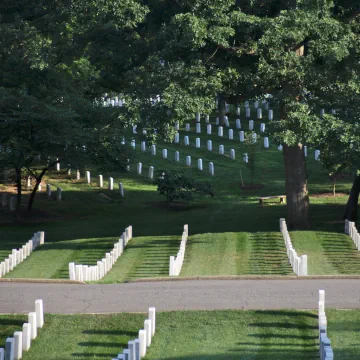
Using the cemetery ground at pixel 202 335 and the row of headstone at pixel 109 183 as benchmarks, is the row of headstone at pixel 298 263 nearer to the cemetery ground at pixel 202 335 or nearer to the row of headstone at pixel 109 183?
the cemetery ground at pixel 202 335

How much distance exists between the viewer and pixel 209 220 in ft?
122

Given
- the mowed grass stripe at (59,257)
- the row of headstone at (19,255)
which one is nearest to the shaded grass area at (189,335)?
the mowed grass stripe at (59,257)

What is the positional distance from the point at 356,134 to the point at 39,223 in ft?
46.8

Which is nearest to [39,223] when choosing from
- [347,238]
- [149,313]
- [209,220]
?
[209,220]

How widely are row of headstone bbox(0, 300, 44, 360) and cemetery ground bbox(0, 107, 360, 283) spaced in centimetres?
512

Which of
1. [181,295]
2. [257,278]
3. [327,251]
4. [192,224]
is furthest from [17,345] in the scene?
[192,224]

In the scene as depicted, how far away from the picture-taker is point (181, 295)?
1978 centimetres

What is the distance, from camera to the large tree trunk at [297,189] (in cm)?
3269

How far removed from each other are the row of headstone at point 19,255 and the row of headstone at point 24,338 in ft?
21.8

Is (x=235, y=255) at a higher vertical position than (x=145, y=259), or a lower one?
higher

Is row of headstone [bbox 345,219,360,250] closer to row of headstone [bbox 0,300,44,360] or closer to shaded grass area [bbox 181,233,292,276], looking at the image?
shaded grass area [bbox 181,233,292,276]

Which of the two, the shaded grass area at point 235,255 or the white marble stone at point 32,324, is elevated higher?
the white marble stone at point 32,324

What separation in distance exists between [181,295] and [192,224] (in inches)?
649

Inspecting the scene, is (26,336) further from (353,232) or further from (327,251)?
(353,232)
